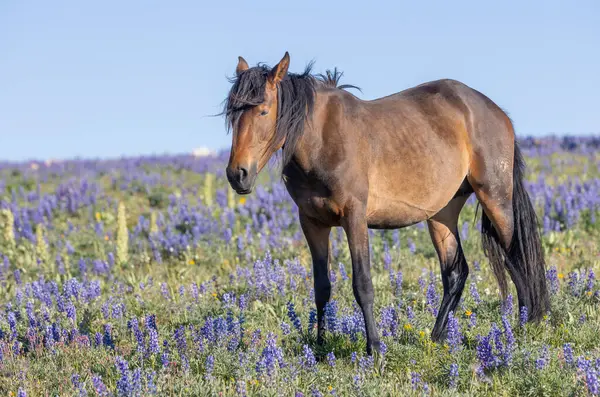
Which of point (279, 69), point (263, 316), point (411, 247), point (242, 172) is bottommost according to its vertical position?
point (263, 316)

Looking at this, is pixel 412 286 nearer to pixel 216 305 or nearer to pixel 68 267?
pixel 216 305

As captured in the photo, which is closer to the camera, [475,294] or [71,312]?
[71,312]

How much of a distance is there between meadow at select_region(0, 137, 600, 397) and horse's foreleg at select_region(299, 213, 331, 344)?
0.46 ft

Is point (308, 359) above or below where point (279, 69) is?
below

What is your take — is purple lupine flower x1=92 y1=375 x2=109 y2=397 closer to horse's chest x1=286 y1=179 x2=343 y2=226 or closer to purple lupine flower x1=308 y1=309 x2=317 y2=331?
purple lupine flower x1=308 y1=309 x2=317 y2=331

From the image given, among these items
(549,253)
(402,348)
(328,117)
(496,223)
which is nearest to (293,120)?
(328,117)

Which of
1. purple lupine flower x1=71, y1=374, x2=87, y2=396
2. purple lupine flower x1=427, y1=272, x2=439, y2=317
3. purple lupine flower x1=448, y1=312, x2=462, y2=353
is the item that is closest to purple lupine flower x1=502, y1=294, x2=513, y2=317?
purple lupine flower x1=427, y1=272, x2=439, y2=317

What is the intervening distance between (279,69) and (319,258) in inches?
63.3

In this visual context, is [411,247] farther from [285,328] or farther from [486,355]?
[486,355]

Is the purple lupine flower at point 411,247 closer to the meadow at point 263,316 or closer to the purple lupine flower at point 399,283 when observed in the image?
the meadow at point 263,316

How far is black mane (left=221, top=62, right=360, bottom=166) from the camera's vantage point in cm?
542

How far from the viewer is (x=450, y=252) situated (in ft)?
23.5

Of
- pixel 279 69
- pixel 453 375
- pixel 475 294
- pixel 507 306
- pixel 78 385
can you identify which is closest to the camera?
pixel 453 375

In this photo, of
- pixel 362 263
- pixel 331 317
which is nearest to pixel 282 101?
pixel 362 263
